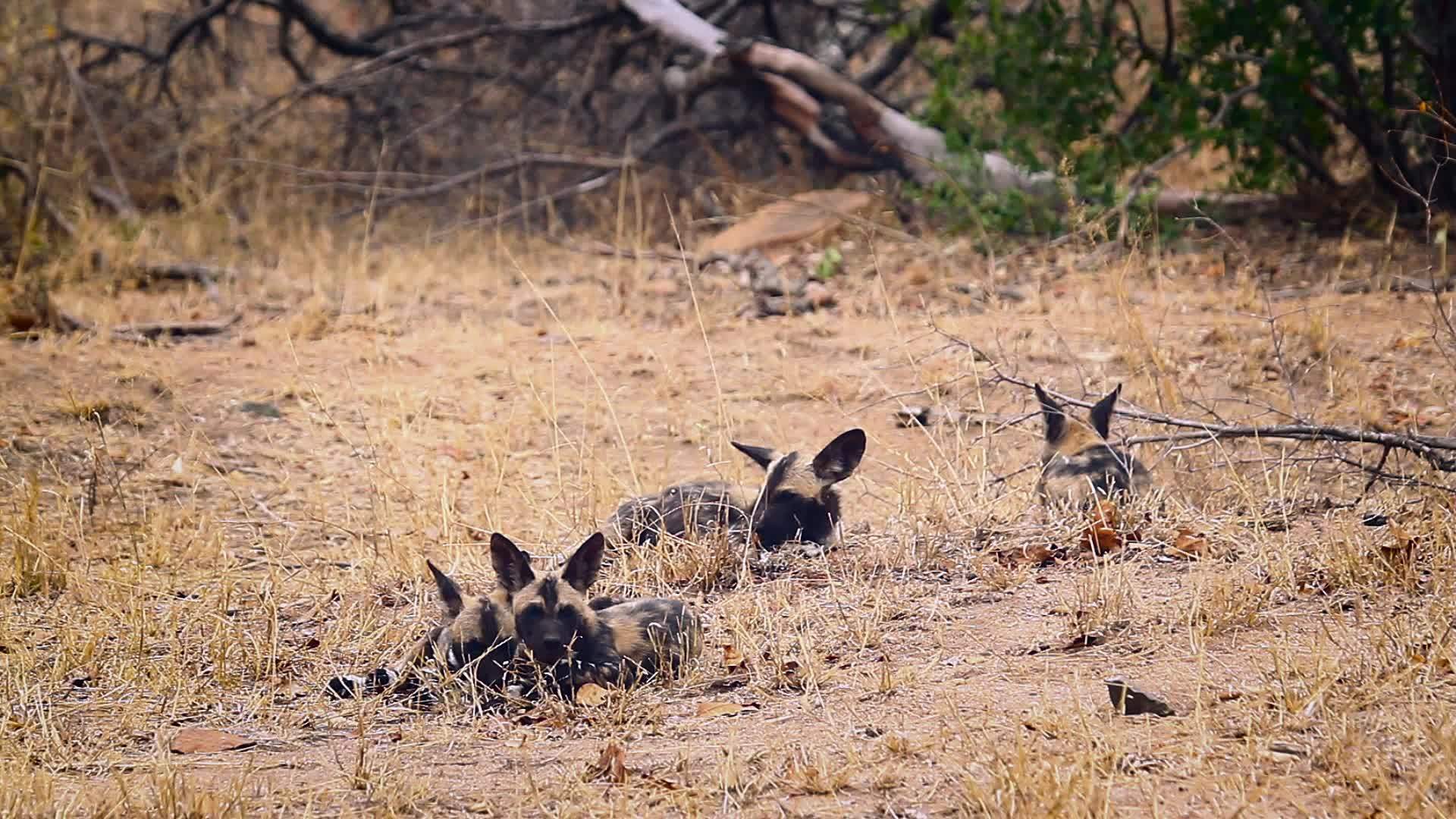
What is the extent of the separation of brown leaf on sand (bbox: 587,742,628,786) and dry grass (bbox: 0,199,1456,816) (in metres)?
0.01

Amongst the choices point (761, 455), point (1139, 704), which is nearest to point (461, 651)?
point (1139, 704)

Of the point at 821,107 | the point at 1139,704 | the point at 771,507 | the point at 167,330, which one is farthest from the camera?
the point at 821,107

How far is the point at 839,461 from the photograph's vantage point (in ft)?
16.6

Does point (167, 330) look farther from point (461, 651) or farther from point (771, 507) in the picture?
point (461, 651)

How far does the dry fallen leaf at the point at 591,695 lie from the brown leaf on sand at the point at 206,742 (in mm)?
744

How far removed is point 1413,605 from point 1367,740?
34.6 inches

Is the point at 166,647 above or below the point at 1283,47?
below

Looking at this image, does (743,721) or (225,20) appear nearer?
(743,721)

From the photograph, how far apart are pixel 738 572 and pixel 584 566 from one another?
81cm

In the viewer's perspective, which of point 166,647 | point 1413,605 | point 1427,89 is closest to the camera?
point 1413,605

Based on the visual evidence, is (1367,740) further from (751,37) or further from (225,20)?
(225,20)

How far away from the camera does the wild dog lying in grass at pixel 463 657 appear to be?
3715 millimetres

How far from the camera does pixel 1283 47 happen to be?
8.92 meters

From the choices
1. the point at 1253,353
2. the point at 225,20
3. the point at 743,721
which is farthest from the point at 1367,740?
the point at 225,20
